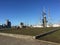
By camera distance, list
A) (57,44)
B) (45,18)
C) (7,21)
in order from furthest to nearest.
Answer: (7,21) → (45,18) → (57,44)

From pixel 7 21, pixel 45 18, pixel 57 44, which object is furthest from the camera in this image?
pixel 7 21

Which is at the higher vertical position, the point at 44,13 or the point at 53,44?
the point at 44,13

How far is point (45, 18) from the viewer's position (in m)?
56.5

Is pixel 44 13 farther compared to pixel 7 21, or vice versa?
pixel 7 21

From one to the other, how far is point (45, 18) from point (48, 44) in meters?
43.8

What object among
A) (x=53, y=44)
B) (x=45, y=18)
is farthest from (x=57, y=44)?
(x=45, y=18)

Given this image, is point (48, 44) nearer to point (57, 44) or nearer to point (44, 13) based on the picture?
point (57, 44)

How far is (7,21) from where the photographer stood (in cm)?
7812

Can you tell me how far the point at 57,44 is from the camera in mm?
12812

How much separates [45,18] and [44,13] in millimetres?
2097

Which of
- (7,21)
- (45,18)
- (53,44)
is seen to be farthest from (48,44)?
(7,21)

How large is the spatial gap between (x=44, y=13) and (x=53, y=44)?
44541 millimetres

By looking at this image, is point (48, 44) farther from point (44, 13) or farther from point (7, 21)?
point (7, 21)

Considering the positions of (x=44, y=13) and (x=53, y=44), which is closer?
(x=53, y=44)
